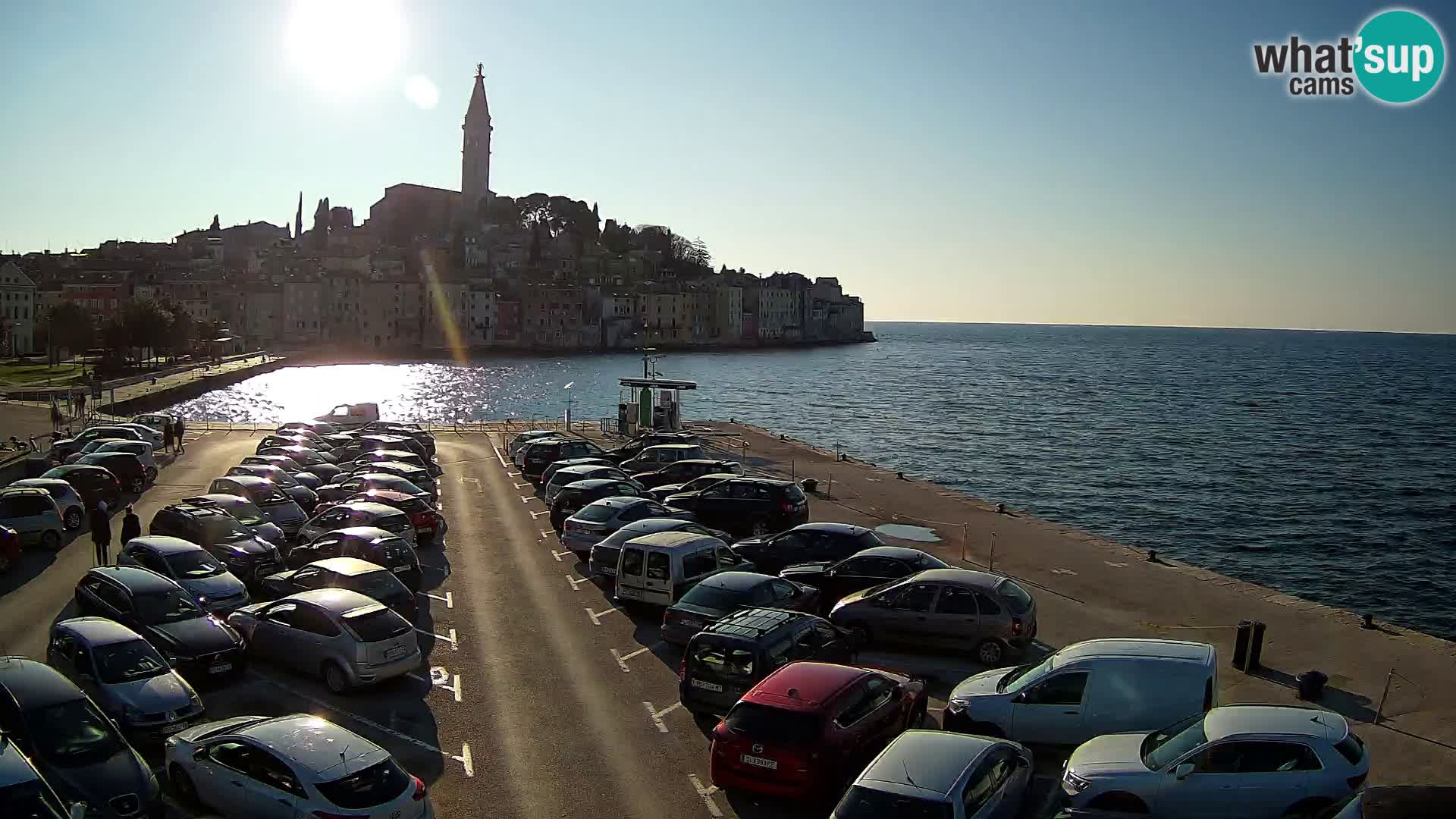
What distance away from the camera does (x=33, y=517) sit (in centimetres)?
2109

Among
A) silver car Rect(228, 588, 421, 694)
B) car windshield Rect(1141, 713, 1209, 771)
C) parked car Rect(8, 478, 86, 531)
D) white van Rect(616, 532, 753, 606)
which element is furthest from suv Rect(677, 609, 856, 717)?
parked car Rect(8, 478, 86, 531)

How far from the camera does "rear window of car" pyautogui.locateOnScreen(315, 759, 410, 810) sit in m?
8.70

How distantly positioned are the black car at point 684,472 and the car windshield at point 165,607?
15.2m

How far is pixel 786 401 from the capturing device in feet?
325

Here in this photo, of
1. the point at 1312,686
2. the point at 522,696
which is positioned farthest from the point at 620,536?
the point at 1312,686

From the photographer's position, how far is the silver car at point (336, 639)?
13.3 m

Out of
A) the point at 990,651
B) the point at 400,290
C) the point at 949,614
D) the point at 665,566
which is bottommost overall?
the point at 990,651

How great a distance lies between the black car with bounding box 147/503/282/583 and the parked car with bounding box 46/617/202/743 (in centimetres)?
579

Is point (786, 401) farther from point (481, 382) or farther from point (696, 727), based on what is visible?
point (696, 727)

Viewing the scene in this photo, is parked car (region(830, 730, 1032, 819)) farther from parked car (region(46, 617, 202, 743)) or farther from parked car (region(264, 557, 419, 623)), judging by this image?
parked car (region(264, 557, 419, 623))

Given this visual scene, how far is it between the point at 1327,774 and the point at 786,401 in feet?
298

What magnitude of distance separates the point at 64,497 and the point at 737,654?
18601 millimetres

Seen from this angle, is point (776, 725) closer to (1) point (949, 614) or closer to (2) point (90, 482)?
(1) point (949, 614)

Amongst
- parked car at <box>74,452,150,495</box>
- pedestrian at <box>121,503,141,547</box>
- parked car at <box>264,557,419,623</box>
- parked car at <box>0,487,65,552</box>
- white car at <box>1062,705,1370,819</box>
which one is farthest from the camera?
parked car at <box>74,452,150,495</box>
